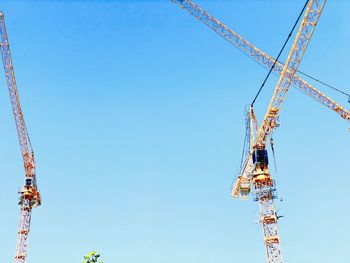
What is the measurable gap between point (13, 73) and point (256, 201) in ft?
147

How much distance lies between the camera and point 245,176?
58312mm

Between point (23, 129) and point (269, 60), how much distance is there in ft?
145

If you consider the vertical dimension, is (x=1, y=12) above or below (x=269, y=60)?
above

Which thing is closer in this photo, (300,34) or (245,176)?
(300,34)

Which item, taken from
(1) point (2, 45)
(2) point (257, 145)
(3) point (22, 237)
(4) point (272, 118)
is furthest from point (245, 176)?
(1) point (2, 45)

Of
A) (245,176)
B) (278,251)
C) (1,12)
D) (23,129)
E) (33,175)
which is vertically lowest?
(278,251)

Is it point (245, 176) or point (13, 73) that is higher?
point (13, 73)

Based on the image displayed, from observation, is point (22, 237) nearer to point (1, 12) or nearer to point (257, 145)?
point (1, 12)

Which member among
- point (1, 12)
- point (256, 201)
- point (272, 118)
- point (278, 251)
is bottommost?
point (278, 251)

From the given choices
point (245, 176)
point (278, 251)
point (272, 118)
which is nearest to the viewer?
point (278, 251)

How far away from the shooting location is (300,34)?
162 ft

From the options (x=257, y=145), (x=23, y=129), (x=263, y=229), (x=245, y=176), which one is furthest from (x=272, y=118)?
(x=23, y=129)

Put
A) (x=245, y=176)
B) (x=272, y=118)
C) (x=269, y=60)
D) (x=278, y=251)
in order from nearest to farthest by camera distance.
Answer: (x=278, y=251), (x=272, y=118), (x=245, y=176), (x=269, y=60)

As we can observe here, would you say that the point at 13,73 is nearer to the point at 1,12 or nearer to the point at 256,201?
the point at 1,12
